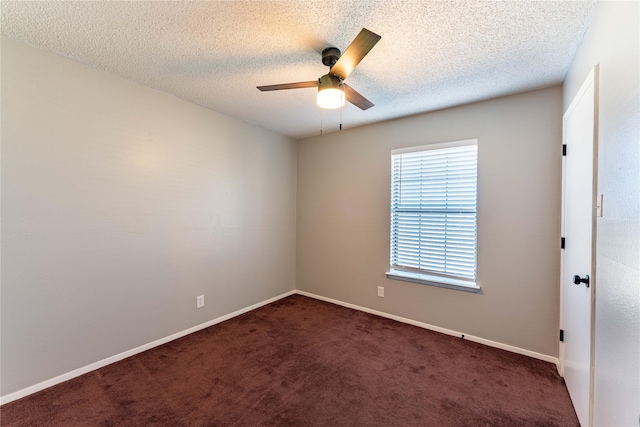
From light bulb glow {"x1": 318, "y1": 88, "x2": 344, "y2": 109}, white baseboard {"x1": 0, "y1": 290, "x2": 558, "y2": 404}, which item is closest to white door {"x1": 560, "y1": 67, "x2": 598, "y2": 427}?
white baseboard {"x1": 0, "y1": 290, "x2": 558, "y2": 404}

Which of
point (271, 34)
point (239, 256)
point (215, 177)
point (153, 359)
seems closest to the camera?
point (271, 34)

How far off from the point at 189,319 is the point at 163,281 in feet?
1.79

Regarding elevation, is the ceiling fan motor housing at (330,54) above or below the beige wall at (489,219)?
above

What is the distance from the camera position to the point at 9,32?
1724 millimetres

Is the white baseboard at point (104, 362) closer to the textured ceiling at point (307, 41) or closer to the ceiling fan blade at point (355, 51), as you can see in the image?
the textured ceiling at point (307, 41)

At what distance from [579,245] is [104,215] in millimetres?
3591

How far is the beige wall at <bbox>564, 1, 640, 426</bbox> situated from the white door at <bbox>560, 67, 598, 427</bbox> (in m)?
0.14

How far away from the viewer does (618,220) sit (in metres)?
1.11

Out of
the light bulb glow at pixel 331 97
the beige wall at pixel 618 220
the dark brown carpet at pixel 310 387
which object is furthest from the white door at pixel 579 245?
the light bulb glow at pixel 331 97

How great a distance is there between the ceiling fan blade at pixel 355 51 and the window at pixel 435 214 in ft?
5.78

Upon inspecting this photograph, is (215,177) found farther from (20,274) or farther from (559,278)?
(559,278)

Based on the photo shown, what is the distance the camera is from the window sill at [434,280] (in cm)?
272

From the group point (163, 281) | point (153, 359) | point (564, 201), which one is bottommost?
point (153, 359)

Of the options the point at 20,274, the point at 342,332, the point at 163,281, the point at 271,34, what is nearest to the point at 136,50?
the point at 271,34
